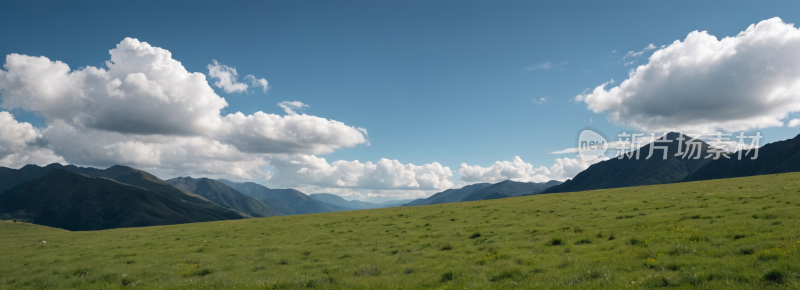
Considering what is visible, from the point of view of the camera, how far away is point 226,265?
23219 mm

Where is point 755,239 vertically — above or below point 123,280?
above

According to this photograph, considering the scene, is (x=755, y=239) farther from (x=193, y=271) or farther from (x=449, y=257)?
(x=193, y=271)

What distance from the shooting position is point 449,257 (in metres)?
21.3

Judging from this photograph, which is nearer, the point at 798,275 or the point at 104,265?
the point at 798,275

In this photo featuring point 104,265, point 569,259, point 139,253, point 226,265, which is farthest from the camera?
point 139,253

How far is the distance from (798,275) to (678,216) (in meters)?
17.6

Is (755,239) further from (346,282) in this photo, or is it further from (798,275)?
(346,282)

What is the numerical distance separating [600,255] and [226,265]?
2328cm

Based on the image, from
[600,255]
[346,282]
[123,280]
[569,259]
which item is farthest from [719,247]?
[123,280]

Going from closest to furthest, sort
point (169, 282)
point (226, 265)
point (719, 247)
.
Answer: point (719, 247), point (169, 282), point (226, 265)

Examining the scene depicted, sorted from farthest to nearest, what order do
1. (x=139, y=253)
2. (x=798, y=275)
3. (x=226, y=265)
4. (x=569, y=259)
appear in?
(x=139, y=253), (x=226, y=265), (x=569, y=259), (x=798, y=275)

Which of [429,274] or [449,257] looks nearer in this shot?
[429,274]

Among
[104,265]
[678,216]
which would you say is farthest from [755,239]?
[104,265]

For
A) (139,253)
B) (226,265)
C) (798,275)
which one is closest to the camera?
(798,275)
